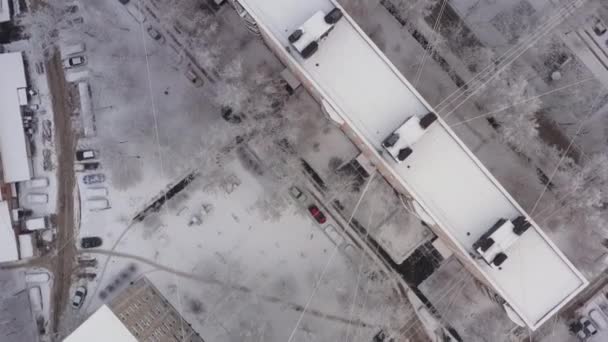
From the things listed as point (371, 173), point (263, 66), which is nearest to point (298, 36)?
point (263, 66)

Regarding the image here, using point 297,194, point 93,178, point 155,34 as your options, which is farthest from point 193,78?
point 297,194

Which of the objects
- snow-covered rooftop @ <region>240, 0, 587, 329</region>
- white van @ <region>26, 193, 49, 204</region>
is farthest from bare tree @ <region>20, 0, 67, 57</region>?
snow-covered rooftop @ <region>240, 0, 587, 329</region>

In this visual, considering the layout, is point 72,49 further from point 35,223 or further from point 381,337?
point 381,337

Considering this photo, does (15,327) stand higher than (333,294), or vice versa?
(15,327)

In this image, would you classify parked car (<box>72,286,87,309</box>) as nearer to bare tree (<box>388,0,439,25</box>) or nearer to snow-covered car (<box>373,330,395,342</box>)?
→ snow-covered car (<box>373,330,395,342</box>)

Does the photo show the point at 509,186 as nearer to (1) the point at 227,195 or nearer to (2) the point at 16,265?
(1) the point at 227,195
